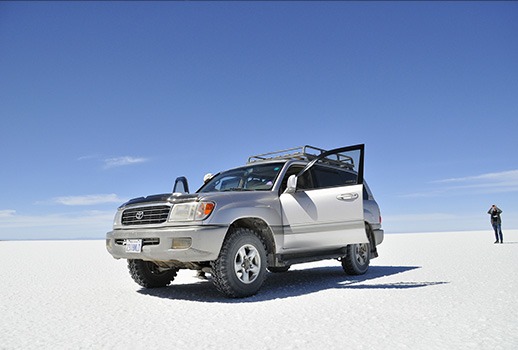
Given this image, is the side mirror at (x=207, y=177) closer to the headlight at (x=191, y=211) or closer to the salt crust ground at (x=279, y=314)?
the salt crust ground at (x=279, y=314)

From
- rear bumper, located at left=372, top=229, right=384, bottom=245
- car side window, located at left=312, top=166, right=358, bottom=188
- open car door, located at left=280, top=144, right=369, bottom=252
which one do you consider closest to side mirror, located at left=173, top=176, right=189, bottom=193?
open car door, located at left=280, top=144, right=369, bottom=252

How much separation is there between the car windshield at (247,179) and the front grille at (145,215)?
133 cm

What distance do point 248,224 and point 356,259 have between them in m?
2.72

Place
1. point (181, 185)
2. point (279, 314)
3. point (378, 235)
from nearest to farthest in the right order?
point (279, 314)
point (181, 185)
point (378, 235)

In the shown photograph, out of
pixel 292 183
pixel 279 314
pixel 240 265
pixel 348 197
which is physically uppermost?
pixel 292 183

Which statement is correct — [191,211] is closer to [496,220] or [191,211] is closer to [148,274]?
[148,274]

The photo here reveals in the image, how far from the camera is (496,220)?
1750 cm

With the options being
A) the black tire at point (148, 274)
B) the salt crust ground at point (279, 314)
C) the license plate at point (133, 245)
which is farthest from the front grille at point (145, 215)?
the salt crust ground at point (279, 314)

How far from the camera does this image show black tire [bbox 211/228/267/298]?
5.34 m

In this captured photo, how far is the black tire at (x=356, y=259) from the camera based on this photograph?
24.8ft

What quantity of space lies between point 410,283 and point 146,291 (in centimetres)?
401

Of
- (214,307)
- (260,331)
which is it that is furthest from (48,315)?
(260,331)

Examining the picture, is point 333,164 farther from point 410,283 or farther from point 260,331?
point 260,331

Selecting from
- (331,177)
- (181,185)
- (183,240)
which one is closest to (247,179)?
(181,185)
